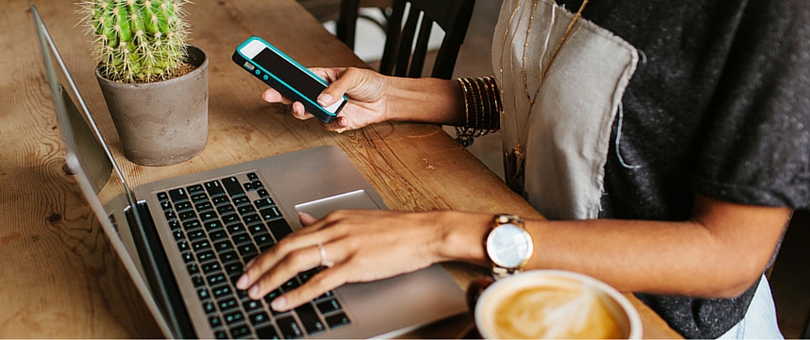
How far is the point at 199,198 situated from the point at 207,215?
45 mm

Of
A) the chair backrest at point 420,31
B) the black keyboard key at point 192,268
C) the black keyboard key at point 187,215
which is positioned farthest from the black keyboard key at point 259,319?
the chair backrest at point 420,31

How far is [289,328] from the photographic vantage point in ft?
2.10

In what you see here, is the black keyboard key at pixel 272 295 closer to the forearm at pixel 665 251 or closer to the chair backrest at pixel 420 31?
the forearm at pixel 665 251

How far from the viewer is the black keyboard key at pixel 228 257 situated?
2.39 ft

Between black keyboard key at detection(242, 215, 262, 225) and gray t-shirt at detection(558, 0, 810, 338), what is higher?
gray t-shirt at detection(558, 0, 810, 338)

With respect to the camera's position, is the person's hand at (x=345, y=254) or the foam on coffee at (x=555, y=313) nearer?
the foam on coffee at (x=555, y=313)

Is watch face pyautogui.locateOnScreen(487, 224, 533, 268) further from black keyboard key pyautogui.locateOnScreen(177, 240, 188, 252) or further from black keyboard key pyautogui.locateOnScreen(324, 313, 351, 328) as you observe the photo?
black keyboard key pyautogui.locateOnScreen(177, 240, 188, 252)

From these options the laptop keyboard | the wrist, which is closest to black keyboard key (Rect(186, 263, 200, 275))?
the laptop keyboard

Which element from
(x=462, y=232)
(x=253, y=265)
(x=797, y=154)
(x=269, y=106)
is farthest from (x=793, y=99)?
(x=269, y=106)

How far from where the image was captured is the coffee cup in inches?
20.3

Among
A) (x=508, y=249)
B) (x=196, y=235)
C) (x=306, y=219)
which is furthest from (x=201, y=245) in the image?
(x=508, y=249)

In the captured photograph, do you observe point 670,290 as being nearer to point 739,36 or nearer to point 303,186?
point 739,36

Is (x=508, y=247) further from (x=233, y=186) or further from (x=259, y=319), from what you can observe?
(x=233, y=186)

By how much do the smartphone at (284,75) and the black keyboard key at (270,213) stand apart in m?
0.21
